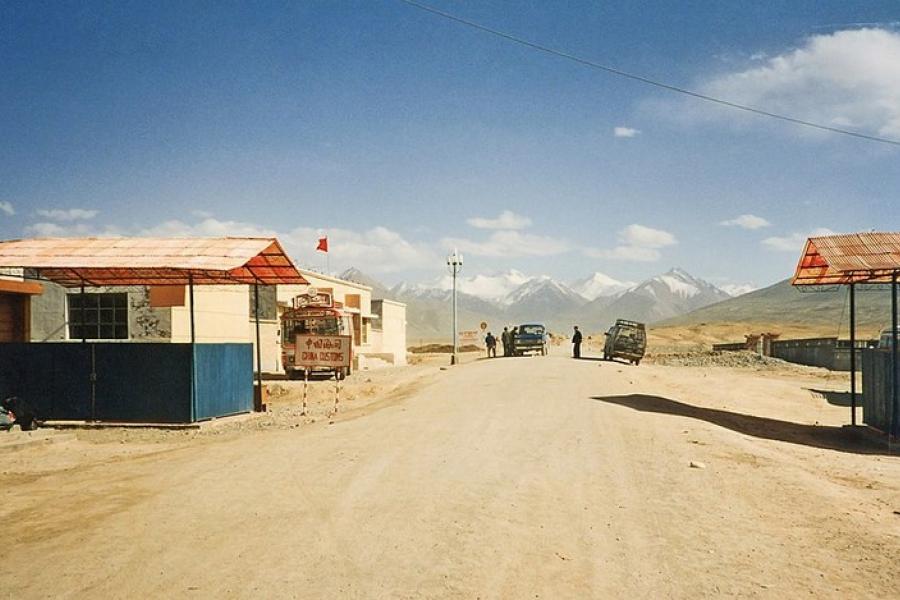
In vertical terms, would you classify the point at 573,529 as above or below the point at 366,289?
below

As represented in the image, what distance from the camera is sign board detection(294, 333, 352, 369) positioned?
18.0 m

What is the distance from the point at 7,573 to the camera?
Result: 6566 mm

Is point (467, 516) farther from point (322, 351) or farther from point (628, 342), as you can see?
point (628, 342)

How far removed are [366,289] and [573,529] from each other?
1516 inches

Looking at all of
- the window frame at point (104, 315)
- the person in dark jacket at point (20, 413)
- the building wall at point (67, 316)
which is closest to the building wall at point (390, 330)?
the building wall at point (67, 316)

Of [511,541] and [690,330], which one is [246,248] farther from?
[690,330]

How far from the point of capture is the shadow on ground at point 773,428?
15.1m

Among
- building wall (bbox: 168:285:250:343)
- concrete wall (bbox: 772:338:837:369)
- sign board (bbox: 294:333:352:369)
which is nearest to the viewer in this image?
sign board (bbox: 294:333:352:369)

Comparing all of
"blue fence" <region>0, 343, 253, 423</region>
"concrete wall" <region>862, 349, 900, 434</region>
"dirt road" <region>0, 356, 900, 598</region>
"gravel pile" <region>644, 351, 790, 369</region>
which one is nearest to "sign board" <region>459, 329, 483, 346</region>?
"gravel pile" <region>644, 351, 790, 369</region>

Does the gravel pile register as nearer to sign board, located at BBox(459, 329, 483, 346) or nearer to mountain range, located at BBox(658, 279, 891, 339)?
sign board, located at BBox(459, 329, 483, 346)

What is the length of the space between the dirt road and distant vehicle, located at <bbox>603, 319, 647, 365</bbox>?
22.7 m

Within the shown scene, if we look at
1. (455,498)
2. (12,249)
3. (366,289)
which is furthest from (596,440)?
(366,289)

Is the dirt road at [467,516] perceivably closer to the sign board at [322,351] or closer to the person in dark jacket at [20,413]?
the person in dark jacket at [20,413]

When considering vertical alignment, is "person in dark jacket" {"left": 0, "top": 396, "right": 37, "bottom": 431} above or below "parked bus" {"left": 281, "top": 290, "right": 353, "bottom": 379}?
below
